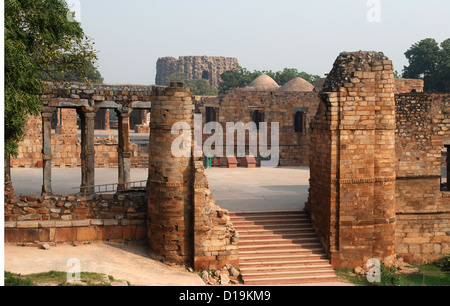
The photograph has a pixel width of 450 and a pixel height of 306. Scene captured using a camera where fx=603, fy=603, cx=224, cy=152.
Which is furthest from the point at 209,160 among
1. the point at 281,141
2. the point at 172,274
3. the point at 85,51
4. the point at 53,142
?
the point at 172,274

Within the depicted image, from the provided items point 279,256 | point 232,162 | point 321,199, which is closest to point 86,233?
point 279,256

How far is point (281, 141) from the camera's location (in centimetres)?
2798

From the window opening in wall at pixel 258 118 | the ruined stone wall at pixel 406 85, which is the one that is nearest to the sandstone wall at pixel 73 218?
the window opening in wall at pixel 258 118

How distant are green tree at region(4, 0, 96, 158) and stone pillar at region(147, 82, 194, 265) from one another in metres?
2.74

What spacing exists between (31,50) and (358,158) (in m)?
8.02

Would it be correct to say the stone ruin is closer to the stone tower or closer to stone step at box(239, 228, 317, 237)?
the stone tower

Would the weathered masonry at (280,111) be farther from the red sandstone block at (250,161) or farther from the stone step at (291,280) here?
the stone step at (291,280)

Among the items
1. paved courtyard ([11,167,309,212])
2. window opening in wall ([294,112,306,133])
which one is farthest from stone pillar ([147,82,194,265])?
window opening in wall ([294,112,306,133])

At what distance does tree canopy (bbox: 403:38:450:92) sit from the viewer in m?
42.2

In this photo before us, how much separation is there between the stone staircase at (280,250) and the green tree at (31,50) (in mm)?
5566

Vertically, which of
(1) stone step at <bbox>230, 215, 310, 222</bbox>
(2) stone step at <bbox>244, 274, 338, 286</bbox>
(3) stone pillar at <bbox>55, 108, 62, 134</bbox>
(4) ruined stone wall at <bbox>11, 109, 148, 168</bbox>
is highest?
(3) stone pillar at <bbox>55, 108, 62, 134</bbox>

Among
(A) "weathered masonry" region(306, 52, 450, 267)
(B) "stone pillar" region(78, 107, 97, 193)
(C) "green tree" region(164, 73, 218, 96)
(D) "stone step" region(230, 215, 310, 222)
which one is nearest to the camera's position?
(A) "weathered masonry" region(306, 52, 450, 267)

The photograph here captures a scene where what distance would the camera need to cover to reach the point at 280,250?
46.3 feet
